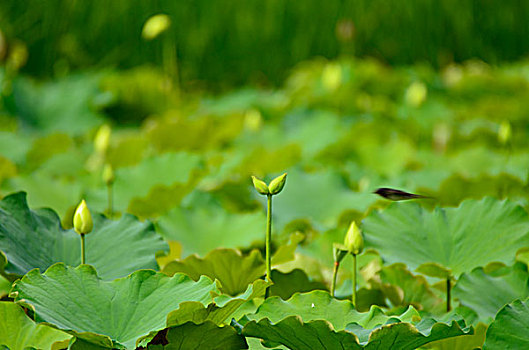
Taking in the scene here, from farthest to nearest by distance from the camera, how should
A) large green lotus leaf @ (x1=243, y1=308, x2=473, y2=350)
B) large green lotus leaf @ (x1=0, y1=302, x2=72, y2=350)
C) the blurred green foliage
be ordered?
1. the blurred green foliage
2. large green lotus leaf @ (x1=0, y1=302, x2=72, y2=350)
3. large green lotus leaf @ (x1=243, y1=308, x2=473, y2=350)

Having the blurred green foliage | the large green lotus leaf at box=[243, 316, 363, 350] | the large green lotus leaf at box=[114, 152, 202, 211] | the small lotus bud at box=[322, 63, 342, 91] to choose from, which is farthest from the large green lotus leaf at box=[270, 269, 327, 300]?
the blurred green foliage

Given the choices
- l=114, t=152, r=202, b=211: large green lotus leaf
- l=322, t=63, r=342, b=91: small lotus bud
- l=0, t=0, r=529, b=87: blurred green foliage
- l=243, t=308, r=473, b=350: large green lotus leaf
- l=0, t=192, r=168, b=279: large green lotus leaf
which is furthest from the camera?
l=0, t=0, r=529, b=87: blurred green foliage

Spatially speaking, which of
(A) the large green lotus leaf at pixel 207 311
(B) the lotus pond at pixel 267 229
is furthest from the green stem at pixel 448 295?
(A) the large green lotus leaf at pixel 207 311

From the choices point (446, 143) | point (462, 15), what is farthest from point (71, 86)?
point (462, 15)

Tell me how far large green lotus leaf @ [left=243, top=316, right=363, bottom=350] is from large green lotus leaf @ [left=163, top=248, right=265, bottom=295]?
0.67ft

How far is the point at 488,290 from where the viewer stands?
86 cm

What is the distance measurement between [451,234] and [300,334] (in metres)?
0.40

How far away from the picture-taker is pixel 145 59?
3.34 meters

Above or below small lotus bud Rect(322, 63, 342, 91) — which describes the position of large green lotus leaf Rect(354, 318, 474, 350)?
above

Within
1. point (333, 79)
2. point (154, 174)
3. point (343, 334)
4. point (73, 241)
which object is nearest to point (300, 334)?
point (343, 334)

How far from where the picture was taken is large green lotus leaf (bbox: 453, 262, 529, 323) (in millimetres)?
854

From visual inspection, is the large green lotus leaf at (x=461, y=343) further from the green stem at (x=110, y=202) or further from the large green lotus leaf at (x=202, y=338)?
the green stem at (x=110, y=202)

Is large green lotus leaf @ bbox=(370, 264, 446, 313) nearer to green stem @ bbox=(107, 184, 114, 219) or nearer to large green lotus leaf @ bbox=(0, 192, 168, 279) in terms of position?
large green lotus leaf @ bbox=(0, 192, 168, 279)

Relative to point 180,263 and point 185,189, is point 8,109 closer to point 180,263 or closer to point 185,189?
point 185,189
